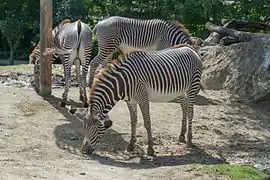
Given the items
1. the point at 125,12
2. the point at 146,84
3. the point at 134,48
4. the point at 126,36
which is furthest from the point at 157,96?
the point at 125,12

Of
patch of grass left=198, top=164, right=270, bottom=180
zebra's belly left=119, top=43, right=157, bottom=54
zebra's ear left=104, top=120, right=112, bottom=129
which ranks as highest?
zebra's belly left=119, top=43, right=157, bottom=54

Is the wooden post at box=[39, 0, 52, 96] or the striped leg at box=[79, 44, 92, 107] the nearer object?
the striped leg at box=[79, 44, 92, 107]

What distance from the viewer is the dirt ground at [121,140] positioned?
710 cm

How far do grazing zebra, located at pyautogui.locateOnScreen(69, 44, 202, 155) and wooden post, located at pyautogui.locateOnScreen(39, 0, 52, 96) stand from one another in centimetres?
268

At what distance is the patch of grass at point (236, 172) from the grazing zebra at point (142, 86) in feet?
5.78

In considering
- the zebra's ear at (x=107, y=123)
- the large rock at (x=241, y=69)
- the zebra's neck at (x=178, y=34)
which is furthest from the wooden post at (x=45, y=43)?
the large rock at (x=241, y=69)

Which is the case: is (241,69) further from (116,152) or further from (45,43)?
(116,152)

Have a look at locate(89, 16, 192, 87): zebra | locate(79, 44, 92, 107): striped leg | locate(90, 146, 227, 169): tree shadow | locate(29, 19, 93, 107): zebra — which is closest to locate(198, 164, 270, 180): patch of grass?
locate(90, 146, 227, 169): tree shadow

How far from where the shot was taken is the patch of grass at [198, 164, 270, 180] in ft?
21.3

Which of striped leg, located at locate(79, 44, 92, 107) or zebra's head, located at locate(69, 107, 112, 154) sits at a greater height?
striped leg, located at locate(79, 44, 92, 107)

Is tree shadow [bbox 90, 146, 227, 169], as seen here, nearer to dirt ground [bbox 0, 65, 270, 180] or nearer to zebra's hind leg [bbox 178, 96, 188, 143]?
dirt ground [bbox 0, 65, 270, 180]

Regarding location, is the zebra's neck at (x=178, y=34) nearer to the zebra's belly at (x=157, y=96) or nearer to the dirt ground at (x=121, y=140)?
the dirt ground at (x=121, y=140)

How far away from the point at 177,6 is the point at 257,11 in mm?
2346

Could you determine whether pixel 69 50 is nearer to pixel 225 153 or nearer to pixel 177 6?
pixel 225 153
